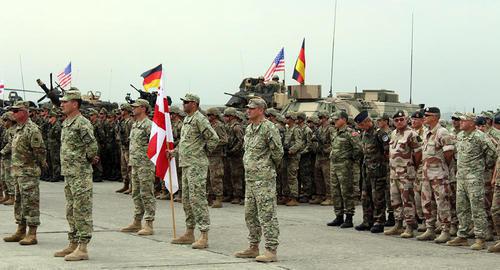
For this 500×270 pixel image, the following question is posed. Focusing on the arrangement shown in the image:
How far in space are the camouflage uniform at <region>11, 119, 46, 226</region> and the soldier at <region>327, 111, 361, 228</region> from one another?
4.80 m

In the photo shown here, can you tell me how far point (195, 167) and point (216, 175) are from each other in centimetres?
574

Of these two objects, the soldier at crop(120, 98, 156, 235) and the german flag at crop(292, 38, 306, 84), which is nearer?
the soldier at crop(120, 98, 156, 235)

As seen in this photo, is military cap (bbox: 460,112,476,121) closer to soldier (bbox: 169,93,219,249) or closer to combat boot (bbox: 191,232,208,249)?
soldier (bbox: 169,93,219,249)

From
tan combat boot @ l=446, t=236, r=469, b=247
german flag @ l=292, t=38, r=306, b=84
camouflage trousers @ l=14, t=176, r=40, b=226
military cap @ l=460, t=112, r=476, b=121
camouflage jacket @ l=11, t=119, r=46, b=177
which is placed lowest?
tan combat boot @ l=446, t=236, r=469, b=247

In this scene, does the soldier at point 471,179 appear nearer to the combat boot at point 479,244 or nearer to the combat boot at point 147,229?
the combat boot at point 479,244

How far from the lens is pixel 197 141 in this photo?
36.6ft

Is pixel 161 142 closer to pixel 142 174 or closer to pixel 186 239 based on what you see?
pixel 142 174

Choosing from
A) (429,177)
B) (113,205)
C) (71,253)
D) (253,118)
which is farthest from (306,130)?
(71,253)

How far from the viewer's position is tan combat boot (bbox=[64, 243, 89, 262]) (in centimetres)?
946

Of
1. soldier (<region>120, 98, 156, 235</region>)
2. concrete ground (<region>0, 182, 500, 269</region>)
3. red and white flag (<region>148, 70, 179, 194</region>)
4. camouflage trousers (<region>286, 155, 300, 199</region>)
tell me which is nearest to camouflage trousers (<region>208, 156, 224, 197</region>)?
camouflage trousers (<region>286, 155, 300, 199</region>)

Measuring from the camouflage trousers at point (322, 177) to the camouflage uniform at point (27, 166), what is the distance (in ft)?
25.2

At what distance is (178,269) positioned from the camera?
29.4 feet

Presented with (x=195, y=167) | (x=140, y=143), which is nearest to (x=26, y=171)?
(x=140, y=143)

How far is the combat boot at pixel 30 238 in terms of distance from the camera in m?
10.8
